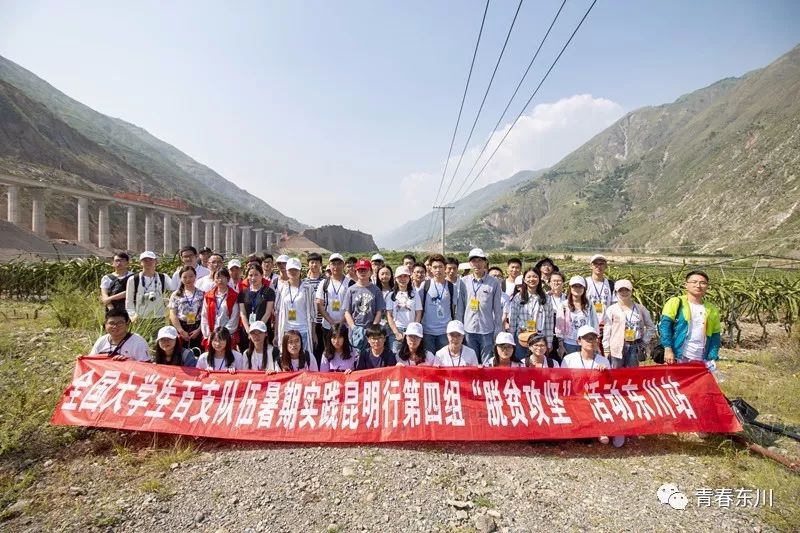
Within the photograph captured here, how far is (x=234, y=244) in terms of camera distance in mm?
77688

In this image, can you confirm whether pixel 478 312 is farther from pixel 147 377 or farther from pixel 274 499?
pixel 147 377

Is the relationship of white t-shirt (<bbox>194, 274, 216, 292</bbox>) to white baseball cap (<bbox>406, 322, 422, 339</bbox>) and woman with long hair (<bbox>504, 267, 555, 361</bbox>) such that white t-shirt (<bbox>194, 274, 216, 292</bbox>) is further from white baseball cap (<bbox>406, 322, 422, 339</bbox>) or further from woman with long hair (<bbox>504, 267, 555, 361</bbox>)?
Result: woman with long hair (<bbox>504, 267, 555, 361</bbox>)

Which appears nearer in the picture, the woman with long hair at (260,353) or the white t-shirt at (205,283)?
the woman with long hair at (260,353)

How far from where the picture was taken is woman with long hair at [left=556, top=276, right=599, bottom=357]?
5527 millimetres

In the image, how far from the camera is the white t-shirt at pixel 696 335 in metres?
4.95

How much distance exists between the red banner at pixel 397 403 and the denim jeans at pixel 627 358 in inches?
14.4

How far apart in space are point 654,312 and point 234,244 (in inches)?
3034

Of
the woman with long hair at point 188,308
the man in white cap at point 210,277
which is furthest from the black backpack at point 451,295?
the woman with long hair at point 188,308

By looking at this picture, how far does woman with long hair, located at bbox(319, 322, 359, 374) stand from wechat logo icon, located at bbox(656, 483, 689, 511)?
3540 mm

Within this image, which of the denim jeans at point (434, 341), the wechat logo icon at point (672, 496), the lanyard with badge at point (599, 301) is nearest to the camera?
the wechat logo icon at point (672, 496)

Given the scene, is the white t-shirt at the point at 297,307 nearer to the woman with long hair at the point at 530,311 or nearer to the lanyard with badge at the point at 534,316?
the woman with long hair at the point at 530,311

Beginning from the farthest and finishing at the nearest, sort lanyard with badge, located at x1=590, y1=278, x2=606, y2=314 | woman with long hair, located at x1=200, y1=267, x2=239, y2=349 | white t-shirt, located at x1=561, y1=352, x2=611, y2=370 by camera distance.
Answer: lanyard with badge, located at x1=590, y1=278, x2=606, y2=314 → woman with long hair, located at x1=200, y1=267, x2=239, y2=349 → white t-shirt, located at x1=561, y1=352, x2=611, y2=370

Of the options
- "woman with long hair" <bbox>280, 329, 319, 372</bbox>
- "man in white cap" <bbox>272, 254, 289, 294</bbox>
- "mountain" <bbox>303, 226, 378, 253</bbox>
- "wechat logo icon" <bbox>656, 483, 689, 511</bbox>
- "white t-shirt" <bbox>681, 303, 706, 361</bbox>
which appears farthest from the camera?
"mountain" <bbox>303, 226, 378, 253</bbox>

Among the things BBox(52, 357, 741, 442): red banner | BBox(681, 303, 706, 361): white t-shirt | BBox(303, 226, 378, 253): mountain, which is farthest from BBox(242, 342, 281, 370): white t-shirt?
BBox(303, 226, 378, 253): mountain
